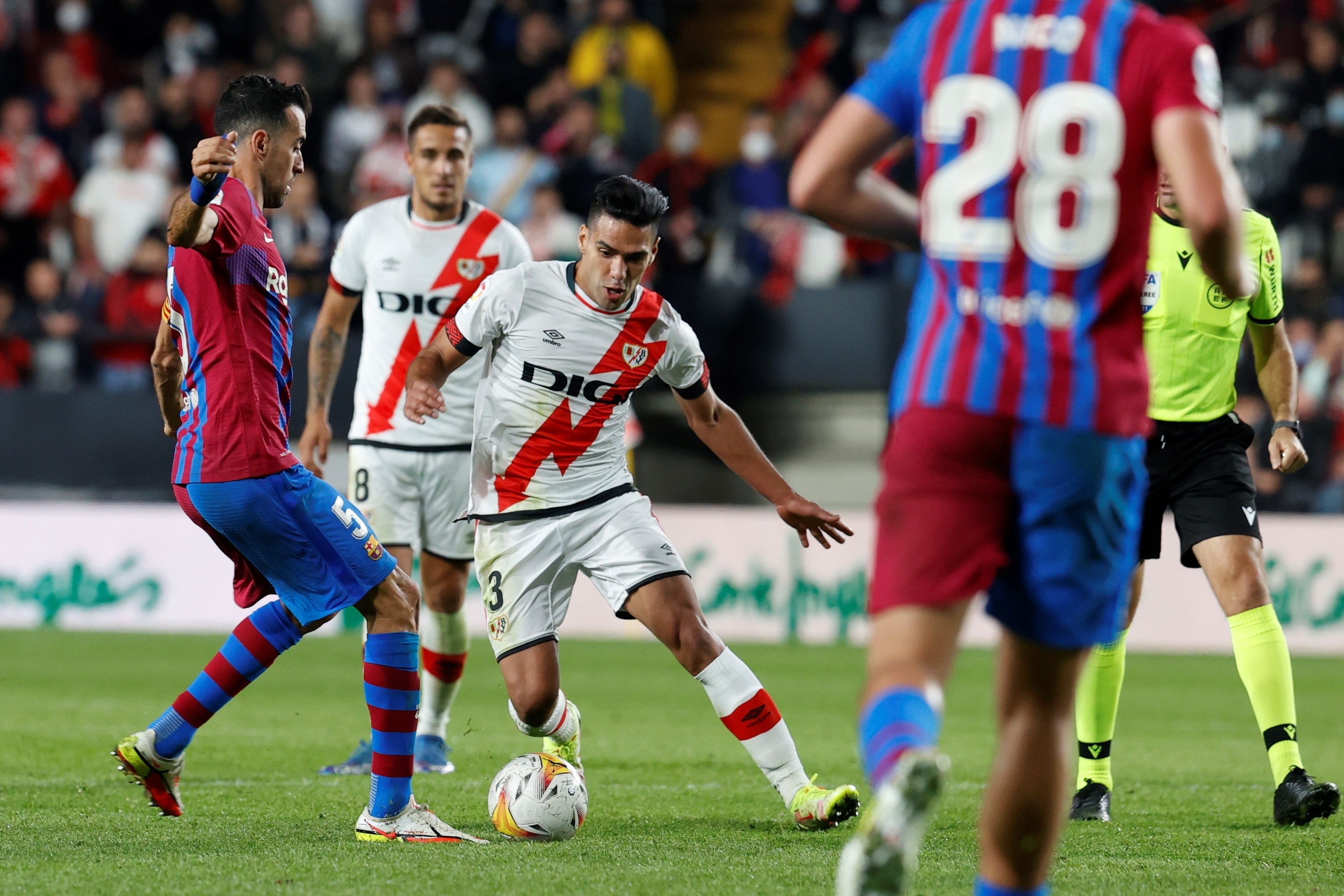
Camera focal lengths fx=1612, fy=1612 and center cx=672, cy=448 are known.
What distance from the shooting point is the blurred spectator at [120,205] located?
1408cm

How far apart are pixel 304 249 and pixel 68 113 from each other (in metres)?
3.60

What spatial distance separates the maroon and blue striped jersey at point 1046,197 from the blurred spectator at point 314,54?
13.2 m

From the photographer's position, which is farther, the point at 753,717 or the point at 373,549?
the point at 753,717

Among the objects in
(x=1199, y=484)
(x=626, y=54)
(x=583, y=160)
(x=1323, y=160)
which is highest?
(x=626, y=54)

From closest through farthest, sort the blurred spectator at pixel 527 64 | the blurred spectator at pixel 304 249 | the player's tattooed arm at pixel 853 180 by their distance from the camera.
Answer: the player's tattooed arm at pixel 853 180 < the blurred spectator at pixel 304 249 < the blurred spectator at pixel 527 64

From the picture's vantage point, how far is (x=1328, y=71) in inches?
578

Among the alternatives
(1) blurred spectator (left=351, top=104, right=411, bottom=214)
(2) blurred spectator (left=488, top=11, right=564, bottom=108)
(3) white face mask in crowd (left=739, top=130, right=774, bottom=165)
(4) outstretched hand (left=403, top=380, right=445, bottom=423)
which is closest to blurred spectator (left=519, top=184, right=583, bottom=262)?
(1) blurred spectator (left=351, top=104, right=411, bottom=214)

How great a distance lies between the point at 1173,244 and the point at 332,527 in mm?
3153

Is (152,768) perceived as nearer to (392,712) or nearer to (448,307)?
(392,712)

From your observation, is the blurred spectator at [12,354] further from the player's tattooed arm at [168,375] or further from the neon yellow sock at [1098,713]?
the neon yellow sock at [1098,713]

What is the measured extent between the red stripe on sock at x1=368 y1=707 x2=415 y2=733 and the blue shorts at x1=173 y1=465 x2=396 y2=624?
1.12ft

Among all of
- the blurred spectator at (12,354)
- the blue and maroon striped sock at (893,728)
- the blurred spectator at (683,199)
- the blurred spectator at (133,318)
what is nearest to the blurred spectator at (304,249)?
the blurred spectator at (133,318)

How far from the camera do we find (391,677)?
4953mm

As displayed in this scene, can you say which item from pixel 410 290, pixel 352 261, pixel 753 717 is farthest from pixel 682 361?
pixel 352 261
